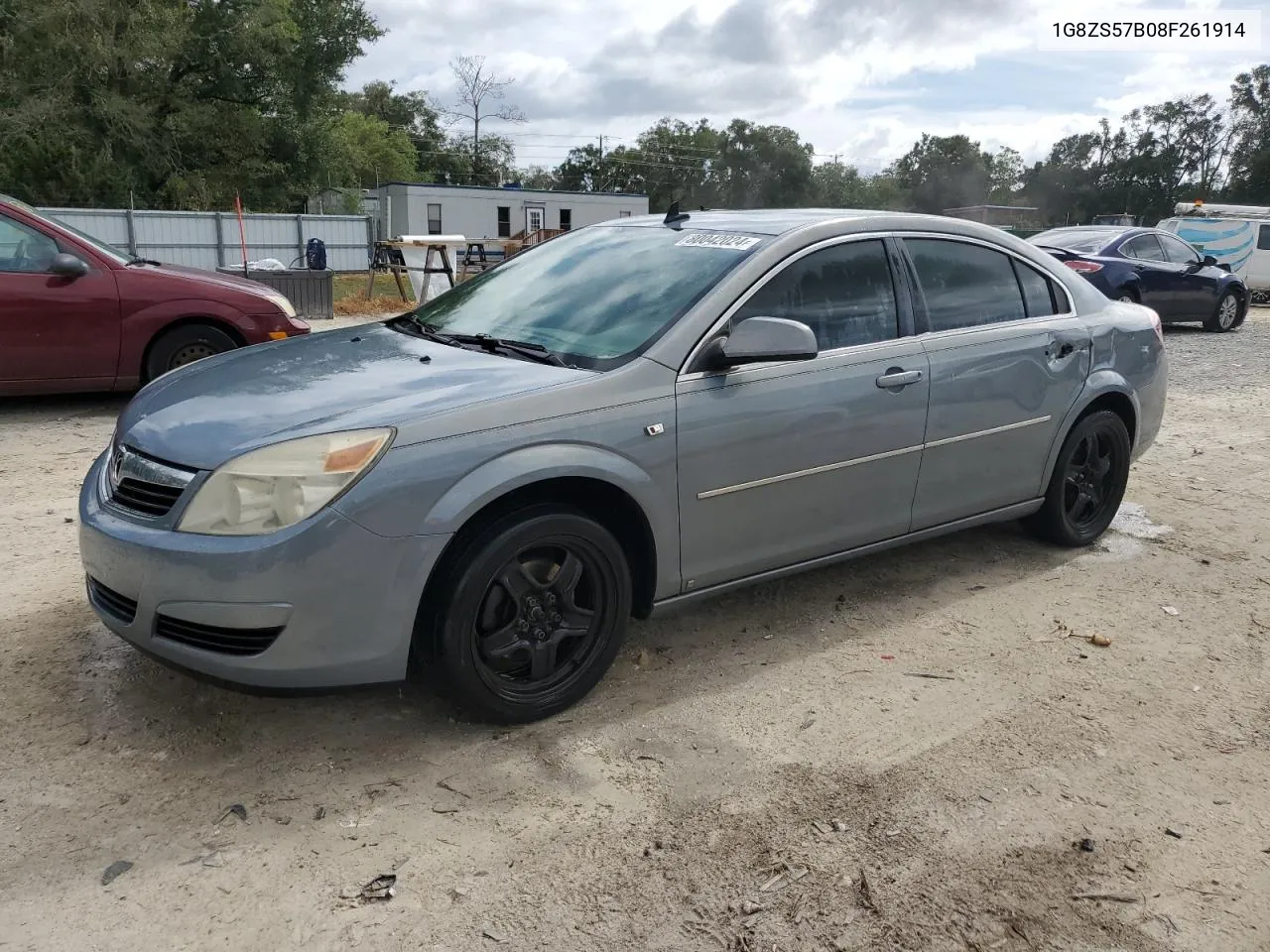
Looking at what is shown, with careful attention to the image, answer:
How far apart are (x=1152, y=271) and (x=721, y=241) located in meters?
13.0

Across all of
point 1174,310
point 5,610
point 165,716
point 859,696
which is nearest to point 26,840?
point 165,716

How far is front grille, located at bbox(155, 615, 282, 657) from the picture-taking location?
2879 millimetres

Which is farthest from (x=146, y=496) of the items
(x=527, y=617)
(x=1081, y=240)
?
(x=1081, y=240)

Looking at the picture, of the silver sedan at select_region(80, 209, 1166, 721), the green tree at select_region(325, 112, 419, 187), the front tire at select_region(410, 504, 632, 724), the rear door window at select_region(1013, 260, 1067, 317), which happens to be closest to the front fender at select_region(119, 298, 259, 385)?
the silver sedan at select_region(80, 209, 1166, 721)

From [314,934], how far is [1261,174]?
66486mm

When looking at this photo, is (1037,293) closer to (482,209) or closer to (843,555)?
(843,555)

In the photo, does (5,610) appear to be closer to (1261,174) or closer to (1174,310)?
(1174,310)

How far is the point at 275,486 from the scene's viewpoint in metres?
2.89

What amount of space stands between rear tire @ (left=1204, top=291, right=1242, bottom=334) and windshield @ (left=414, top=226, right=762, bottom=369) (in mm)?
14878

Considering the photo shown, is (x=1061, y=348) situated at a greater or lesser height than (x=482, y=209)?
lesser

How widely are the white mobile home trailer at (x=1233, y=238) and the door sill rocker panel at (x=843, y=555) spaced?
804 inches

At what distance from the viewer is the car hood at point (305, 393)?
3029 mm

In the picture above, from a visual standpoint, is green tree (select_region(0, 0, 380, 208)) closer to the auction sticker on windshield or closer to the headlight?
the auction sticker on windshield

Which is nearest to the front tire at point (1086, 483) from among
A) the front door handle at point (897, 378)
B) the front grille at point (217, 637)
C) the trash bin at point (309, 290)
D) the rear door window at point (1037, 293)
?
the rear door window at point (1037, 293)
